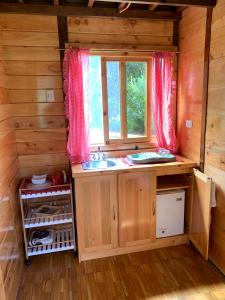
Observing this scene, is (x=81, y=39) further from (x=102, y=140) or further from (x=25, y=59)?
(x=102, y=140)

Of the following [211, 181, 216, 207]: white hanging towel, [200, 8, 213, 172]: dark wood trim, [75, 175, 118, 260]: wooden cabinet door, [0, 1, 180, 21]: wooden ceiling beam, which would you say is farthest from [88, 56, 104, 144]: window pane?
[211, 181, 216, 207]: white hanging towel

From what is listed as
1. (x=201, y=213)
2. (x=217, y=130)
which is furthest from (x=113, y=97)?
(x=201, y=213)

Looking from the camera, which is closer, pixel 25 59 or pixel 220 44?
pixel 220 44

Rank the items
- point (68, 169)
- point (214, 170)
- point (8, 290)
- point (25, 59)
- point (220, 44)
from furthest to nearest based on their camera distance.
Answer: point (68, 169) < point (25, 59) < point (214, 170) < point (220, 44) < point (8, 290)

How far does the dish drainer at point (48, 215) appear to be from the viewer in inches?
89.4

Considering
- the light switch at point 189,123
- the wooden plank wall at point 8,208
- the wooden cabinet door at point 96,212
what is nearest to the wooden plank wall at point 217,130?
the light switch at point 189,123

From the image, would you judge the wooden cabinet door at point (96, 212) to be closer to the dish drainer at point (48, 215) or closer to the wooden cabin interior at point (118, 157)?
the wooden cabin interior at point (118, 157)

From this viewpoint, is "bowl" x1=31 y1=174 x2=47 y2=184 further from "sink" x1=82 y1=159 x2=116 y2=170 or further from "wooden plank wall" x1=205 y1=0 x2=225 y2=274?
"wooden plank wall" x1=205 y1=0 x2=225 y2=274

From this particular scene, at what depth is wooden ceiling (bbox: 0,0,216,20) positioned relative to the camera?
2.22 metres

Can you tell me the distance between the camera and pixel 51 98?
8.07 ft

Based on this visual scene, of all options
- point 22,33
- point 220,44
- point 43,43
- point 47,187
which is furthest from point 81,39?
point 47,187

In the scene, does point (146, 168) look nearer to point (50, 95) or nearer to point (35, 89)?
point (50, 95)

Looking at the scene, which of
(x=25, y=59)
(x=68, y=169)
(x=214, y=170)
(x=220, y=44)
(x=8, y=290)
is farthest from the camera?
(x=68, y=169)

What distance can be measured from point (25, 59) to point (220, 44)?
69.2 inches
